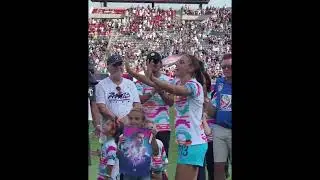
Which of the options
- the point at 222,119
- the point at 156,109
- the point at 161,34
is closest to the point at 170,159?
the point at 156,109

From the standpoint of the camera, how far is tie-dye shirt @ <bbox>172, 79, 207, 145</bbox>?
18.2ft

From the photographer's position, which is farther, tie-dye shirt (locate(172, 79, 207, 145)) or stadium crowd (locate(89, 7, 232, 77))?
tie-dye shirt (locate(172, 79, 207, 145))

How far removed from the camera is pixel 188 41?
Result: 18.0ft

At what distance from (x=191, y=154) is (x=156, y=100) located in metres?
0.50

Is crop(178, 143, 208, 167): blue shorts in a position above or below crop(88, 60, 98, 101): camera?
below

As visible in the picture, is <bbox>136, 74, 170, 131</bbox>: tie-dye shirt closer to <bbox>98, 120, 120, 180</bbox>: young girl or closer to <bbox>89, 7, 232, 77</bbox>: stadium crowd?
<bbox>89, 7, 232, 77</bbox>: stadium crowd

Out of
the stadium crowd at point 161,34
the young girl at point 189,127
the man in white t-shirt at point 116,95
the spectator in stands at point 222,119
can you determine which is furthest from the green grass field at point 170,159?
the stadium crowd at point 161,34

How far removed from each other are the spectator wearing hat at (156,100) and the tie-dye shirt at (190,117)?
0.09m

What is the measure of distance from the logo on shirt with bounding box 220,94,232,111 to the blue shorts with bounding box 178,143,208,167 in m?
0.33

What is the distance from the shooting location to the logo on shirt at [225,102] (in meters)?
5.58

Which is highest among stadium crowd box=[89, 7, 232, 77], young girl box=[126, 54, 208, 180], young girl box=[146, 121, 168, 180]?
stadium crowd box=[89, 7, 232, 77]

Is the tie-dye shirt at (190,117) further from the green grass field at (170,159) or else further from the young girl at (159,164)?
the young girl at (159,164)

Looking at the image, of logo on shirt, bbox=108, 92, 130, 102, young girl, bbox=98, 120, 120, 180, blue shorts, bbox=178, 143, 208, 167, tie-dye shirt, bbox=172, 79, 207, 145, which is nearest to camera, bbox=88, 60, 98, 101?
logo on shirt, bbox=108, 92, 130, 102
